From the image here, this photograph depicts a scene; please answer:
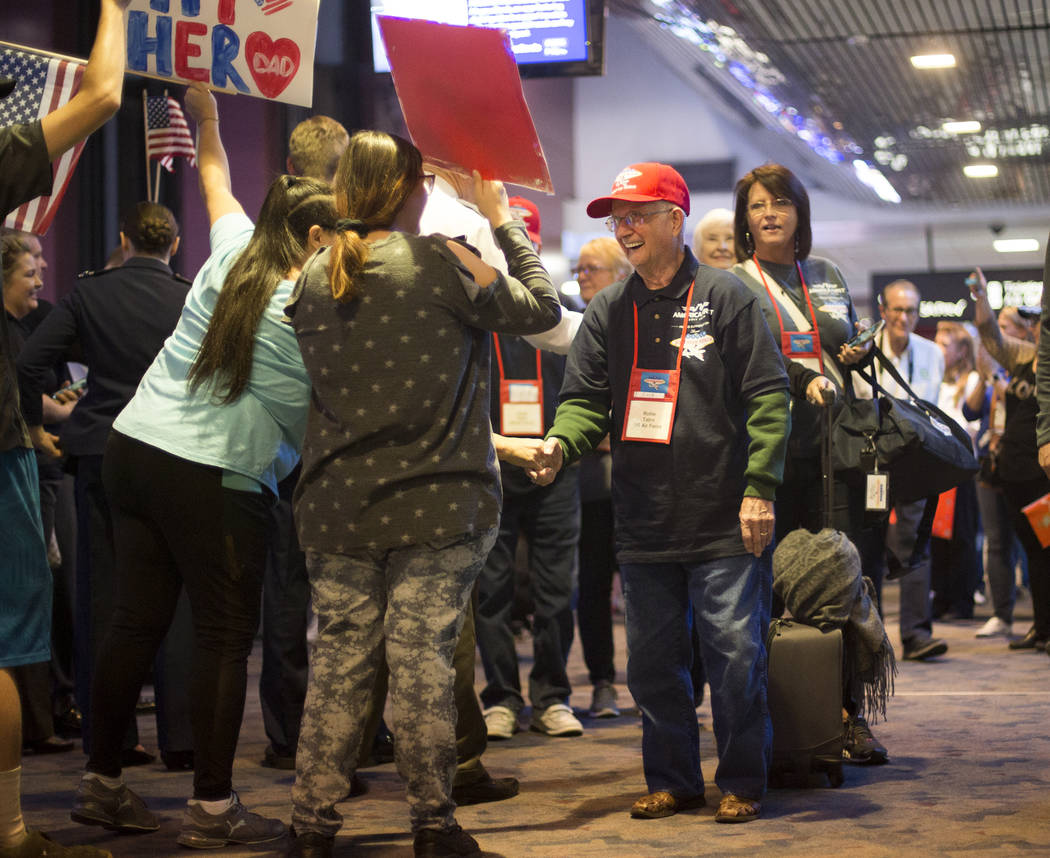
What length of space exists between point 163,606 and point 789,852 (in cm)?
145

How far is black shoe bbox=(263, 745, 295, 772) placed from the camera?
3.60 meters

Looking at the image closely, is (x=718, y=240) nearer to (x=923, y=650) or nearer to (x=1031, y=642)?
(x=923, y=650)

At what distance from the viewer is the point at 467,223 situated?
3.29 meters

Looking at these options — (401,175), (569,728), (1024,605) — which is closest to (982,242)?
(1024,605)

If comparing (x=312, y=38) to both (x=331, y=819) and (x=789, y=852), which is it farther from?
(x=789, y=852)

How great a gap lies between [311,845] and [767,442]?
1.27 m

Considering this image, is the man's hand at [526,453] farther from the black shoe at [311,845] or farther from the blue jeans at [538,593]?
the blue jeans at [538,593]

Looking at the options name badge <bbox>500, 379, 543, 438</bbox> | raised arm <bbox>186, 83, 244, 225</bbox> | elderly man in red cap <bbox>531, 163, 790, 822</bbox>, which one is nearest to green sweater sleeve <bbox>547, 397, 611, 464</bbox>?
elderly man in red cap <bbox>531, 163, 790, 822</bbox>

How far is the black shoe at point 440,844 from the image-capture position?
2.45 m

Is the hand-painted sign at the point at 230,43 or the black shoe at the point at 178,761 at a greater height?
the hand-painted sign at the point at 230,43

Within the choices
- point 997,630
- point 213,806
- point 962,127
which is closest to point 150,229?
point 213,806

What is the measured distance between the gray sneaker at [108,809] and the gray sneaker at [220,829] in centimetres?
16

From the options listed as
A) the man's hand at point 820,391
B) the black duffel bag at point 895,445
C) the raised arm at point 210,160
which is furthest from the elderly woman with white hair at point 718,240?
the raised arm at point 210,160

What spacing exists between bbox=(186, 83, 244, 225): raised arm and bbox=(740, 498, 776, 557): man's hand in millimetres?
1385
